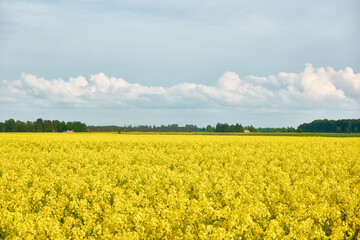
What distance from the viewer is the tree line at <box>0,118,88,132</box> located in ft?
516

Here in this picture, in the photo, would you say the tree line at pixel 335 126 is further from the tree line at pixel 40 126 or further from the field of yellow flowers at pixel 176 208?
the field of yellow flowers at pixel 176 208

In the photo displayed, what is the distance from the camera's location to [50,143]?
104 ft

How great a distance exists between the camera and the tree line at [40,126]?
15712 cm

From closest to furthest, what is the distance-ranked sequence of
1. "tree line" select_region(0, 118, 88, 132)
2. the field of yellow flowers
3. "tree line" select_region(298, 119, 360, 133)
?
the field of yellow flowers → "tree line" select_region(298, 119, 360, 133) → "tree line" select_region(0, 118, 88, 132)

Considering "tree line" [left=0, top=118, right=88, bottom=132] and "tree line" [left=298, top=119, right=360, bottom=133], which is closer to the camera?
"tree line" [left=298, top=119, right=360, bottom=133]

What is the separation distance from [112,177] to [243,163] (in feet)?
27.5

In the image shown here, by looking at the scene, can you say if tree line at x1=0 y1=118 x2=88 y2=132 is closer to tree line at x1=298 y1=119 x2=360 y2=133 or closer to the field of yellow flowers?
tree line at x1=298 y1=119 x2=360 y2=133

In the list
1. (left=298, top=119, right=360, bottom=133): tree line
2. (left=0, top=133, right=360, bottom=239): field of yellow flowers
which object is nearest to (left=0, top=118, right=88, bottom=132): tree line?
(left=298, top=119, right=360, bottom=133): tree line

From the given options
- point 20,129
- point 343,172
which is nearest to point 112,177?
point 343,172

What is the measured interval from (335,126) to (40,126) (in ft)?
496

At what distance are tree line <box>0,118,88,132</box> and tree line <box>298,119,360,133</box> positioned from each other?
127m

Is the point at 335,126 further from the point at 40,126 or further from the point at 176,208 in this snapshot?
the point at 176,208

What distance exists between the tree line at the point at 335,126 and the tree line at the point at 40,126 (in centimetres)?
12710

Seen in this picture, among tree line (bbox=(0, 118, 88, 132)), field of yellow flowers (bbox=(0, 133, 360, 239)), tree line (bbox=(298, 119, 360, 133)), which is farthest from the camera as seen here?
tree line (bbox=(0, 118, 88, 132))
